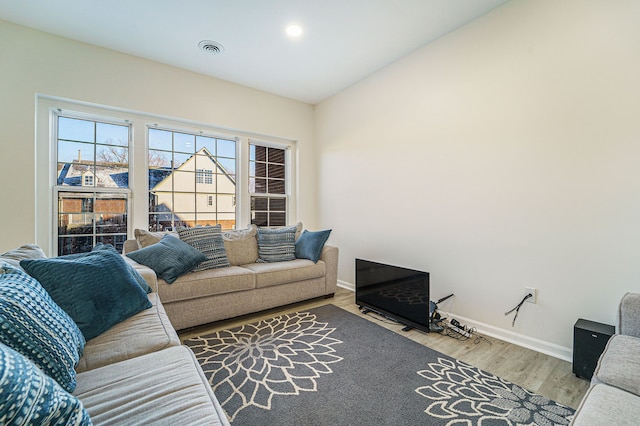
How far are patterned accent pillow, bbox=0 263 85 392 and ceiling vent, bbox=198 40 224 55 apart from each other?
2.60 metres

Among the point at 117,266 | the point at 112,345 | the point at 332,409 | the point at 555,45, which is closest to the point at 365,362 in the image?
the point at 332,409

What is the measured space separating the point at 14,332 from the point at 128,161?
287 cm

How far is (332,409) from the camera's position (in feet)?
5.01

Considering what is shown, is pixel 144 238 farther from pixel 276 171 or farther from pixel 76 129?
pixel 276 171

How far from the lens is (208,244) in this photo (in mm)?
2916

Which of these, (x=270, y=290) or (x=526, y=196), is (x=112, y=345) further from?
(x=526, y=196)

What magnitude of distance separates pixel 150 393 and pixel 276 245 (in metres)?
2.36

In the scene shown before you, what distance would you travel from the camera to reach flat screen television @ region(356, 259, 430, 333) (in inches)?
96.1

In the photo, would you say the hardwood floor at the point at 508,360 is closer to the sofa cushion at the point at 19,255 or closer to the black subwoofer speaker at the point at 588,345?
the black subwoofer speaker at the point at 588,345

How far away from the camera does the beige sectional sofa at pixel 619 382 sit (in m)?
0.93

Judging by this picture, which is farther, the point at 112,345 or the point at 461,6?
the point at 461,6

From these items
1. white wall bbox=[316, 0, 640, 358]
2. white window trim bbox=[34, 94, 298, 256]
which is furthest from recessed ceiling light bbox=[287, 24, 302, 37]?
white window trim bbox=[34, 94, 298, 256]

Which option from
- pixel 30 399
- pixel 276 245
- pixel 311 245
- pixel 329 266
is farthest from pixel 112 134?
pixel 30 399

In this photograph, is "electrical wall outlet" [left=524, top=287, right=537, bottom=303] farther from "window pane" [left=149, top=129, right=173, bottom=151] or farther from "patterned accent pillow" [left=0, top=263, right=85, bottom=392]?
"window pane" [left=149, top=129, right=173, bottom=151]
